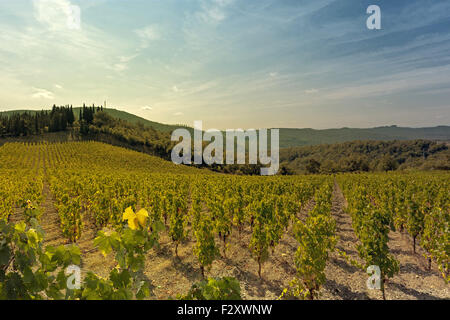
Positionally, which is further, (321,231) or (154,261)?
(154,261)

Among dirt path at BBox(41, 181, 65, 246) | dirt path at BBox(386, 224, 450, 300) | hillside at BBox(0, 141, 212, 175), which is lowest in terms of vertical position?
dirt path at BBox(386, 224, 450, 300)

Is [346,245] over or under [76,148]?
under

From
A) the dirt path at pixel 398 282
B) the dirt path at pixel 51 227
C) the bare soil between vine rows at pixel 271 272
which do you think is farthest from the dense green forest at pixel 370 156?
the bare soil between vine rows at pixel 271 272

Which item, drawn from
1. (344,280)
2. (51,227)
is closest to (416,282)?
(344,280)

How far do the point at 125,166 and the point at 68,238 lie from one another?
182 feet

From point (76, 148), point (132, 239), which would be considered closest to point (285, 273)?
point (132, 239)

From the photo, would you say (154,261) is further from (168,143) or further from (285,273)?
(168,143)

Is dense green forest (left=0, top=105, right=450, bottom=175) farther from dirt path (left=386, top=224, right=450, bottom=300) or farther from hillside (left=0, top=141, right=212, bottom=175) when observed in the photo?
dirt path (left=386, top=224, right=450, bottom=300)

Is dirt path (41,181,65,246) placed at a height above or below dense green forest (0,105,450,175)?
below

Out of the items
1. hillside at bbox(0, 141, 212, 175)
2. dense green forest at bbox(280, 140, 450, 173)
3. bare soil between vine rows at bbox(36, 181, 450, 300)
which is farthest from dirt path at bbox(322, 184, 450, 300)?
dense green forest at bbox(280, 140, 450, 173)

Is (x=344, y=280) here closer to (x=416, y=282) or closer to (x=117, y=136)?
(x=416, y=282)

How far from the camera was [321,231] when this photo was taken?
299 inches

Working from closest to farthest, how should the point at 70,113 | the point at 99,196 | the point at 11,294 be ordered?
1. the point at 11,294
2. the point at 99,196
3. the point at 70,113
